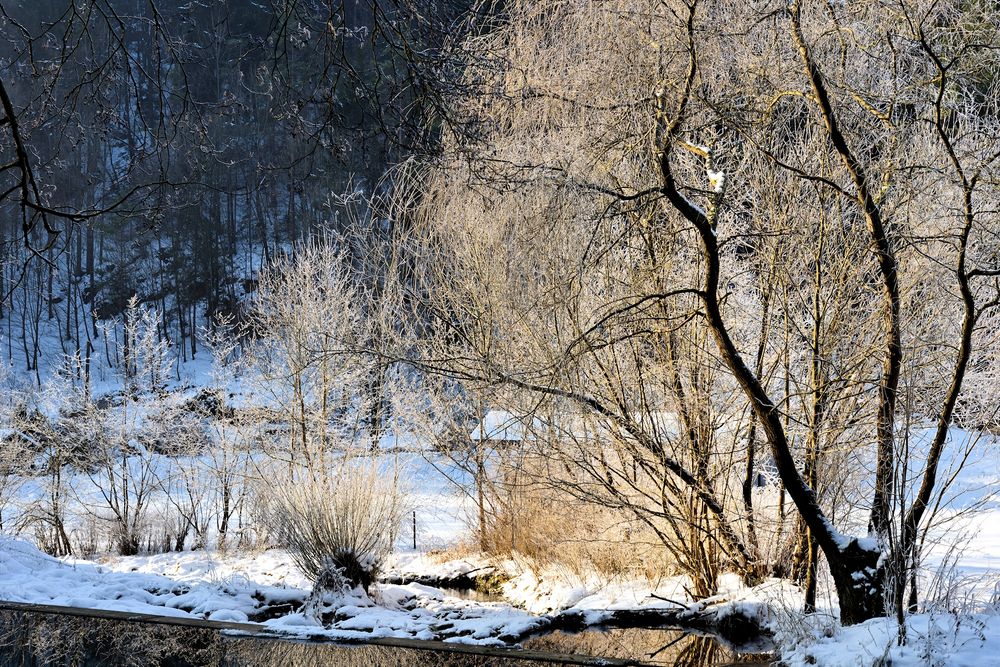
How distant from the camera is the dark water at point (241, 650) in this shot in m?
6.75

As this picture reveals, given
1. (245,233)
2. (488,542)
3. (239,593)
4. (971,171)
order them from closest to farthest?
(971,171) → (239,593) → (488,542) → (245,233)

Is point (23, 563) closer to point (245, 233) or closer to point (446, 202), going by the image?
point (446, 202)

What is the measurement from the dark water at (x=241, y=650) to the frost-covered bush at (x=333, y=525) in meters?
2.16

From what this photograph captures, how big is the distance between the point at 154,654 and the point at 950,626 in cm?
584

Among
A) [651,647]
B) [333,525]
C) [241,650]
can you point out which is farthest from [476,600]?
[241,650]

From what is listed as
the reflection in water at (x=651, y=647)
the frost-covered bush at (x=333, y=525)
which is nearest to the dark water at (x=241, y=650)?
the reflection in water at (x=651, y=647)

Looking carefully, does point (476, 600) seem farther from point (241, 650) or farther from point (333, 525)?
point (241, 650)

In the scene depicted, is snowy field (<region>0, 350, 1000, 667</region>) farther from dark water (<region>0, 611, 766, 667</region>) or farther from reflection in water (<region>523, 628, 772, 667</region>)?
dark water (<region>0, 611, 766, 667</region>)

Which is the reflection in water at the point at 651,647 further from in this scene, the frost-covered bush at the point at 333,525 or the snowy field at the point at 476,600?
the frost-covered bush at the point at 333,525

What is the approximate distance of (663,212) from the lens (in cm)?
834

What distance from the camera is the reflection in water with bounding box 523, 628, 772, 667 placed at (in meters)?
7.13

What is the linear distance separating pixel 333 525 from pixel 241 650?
9.32 ft

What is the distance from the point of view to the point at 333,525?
9.98m

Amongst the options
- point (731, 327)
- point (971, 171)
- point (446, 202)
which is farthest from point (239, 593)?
point (971, 171)
